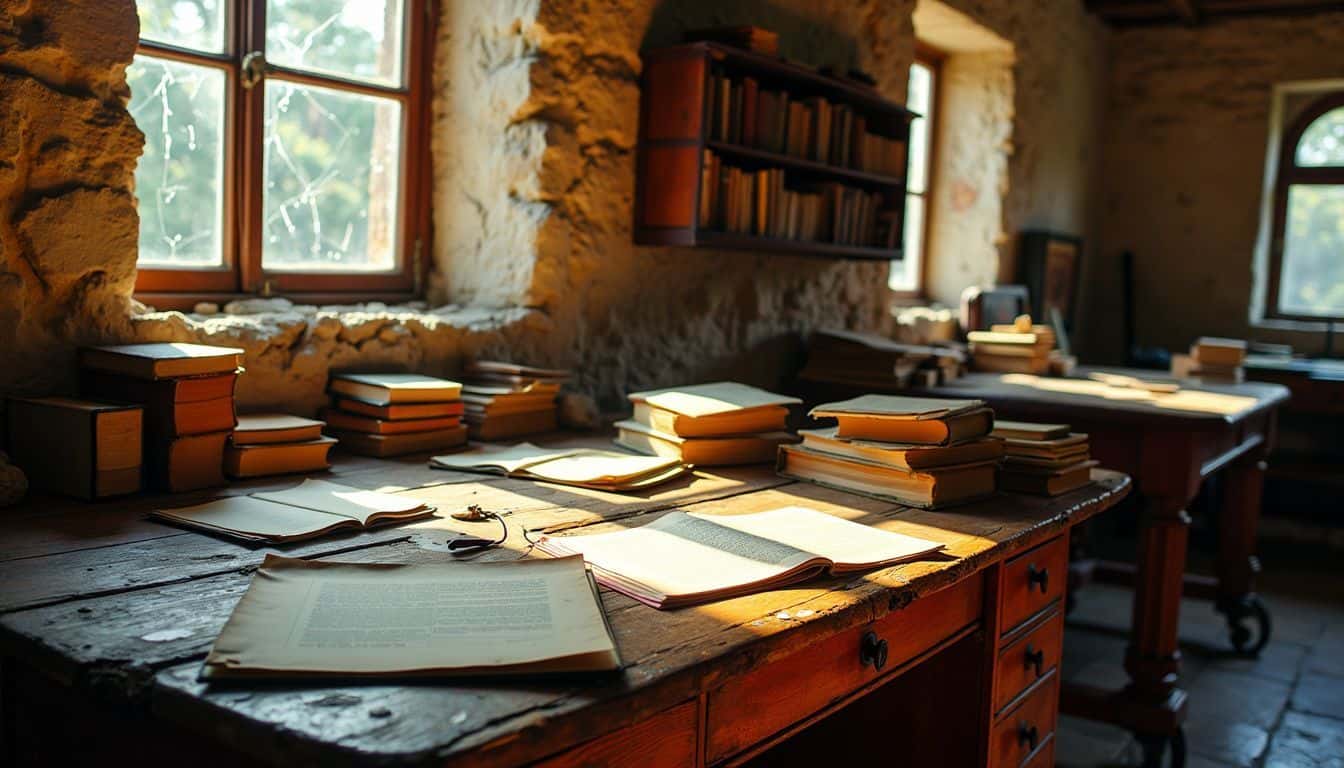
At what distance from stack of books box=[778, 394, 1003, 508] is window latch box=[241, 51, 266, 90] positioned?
4.67ft

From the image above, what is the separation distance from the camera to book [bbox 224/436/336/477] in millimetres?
1857

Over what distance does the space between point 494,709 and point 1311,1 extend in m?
6.17

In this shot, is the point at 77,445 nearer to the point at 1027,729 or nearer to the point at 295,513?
the point at 295,513

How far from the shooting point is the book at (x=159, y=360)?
173cm

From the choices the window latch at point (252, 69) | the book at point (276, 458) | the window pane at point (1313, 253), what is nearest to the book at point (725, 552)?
the book at point (276, 458)

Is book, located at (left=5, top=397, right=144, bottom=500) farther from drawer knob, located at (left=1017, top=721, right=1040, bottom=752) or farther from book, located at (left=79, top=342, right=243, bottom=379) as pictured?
drawer knob, located at (left=1017, top=721, right=1040, bottom=752)

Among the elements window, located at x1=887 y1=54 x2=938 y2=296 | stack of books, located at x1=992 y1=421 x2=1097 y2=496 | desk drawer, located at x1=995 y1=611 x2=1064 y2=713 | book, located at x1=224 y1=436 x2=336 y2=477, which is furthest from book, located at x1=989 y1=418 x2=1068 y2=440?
window, located at x1=887 y1=54 x2=938 y2=296

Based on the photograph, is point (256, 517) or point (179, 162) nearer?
point (256, 517)

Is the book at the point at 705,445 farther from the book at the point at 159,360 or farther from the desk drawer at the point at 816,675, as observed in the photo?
the book at the point at 159,360

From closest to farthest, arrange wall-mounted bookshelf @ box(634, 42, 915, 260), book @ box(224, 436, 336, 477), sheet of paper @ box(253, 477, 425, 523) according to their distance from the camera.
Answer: sheet of paper @ box(253, 477, 425, 523) < book @ box(224, 436, 336, 477) < wall-mounted bookshelf @ box(634, 42, 915, 260)

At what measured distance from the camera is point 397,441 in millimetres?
2168

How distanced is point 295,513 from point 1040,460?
4.52 feet

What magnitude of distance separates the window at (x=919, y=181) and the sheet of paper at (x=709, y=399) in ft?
9.12

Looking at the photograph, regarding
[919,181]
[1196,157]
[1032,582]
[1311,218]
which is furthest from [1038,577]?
[1311,218]
